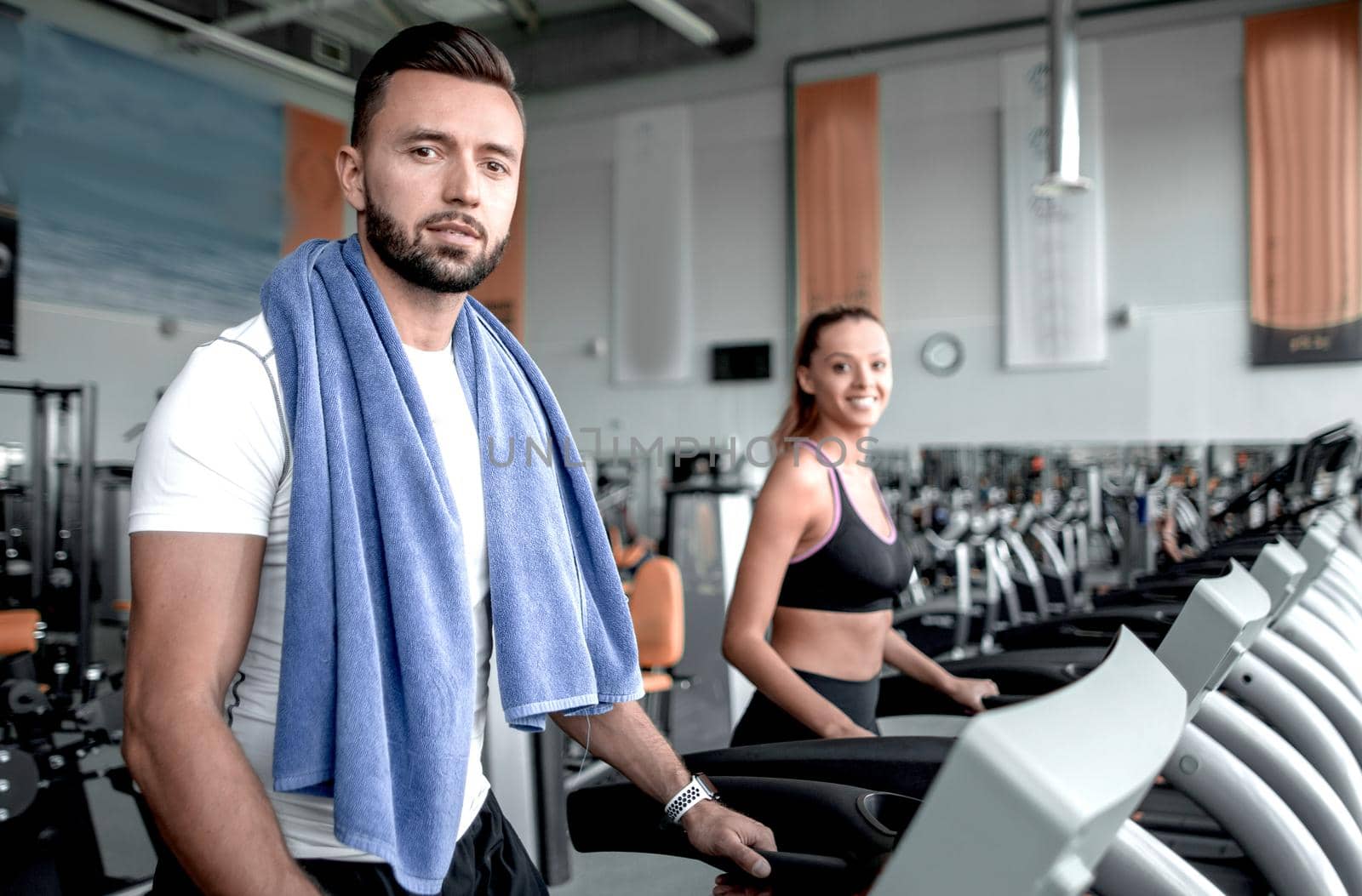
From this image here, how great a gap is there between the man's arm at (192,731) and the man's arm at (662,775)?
1.40ft

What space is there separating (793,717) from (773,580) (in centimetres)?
25

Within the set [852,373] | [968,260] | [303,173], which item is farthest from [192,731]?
[303,173]

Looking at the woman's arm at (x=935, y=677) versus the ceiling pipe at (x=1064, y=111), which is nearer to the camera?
the woman's arm at (x=935, y=677)

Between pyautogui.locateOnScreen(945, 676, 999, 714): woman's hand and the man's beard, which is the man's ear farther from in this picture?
pyautogui.locateOnScreen(945, 676, 999, 714): woman's hand

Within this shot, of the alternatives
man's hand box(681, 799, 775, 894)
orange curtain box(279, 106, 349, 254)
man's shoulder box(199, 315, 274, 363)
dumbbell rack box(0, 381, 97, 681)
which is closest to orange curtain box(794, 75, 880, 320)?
orange curtain box(279, 106, 349, 254)

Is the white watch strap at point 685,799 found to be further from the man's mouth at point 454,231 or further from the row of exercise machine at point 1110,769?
the man's mouth at point 454,231

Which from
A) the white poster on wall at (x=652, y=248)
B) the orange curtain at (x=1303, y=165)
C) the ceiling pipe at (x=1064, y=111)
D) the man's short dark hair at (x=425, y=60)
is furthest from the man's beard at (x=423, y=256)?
the white poster on wall at (x=652, y=248)

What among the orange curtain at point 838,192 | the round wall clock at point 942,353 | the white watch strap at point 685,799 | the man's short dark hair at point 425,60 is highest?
the orange curtain at point 838,192

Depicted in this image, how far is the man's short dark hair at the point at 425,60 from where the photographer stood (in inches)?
43.0

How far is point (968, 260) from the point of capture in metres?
7.65

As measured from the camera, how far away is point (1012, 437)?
7.38m

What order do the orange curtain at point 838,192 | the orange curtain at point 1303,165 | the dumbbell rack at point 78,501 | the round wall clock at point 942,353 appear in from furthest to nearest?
the orange curtain at point 838,192 < the round wall clock at point 942,353 < the orange curtain at point 1303,165 < the dumbbell rack at point 78,501

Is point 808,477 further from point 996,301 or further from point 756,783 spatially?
point 996,301

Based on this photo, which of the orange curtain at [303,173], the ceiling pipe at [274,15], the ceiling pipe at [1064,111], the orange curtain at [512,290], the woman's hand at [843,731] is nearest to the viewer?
the woman's hand at [843,731]
